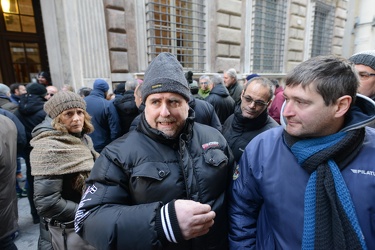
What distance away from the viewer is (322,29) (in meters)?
10.9

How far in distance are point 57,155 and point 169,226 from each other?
1.14 metres

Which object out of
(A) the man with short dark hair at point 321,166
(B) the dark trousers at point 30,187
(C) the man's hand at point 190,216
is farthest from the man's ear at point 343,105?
(B) the dark trousers at point 30,187

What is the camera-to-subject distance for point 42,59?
6816mm

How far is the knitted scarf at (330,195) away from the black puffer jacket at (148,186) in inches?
16.5

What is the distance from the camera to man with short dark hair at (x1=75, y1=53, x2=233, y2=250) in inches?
36.0

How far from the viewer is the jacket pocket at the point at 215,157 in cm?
119

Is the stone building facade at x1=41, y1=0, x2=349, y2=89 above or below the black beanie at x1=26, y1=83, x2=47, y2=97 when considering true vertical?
above

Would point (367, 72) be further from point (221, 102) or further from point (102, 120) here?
point (102, 120)

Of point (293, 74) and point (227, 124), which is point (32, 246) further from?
point (293, 74)

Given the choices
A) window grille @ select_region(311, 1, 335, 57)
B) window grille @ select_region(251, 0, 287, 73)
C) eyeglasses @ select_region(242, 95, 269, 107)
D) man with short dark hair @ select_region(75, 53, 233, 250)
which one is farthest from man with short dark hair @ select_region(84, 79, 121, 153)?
window grille @ select_region(311, 1, 335, 57)

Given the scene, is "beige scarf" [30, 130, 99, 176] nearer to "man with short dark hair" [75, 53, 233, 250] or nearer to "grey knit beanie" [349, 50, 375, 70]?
"man with short dark hair" [75, 53, 233, 250]

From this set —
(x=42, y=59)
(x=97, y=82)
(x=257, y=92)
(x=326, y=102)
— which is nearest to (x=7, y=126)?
(x=97, y=82)

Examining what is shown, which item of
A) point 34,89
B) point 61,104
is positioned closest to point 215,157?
point 61,104

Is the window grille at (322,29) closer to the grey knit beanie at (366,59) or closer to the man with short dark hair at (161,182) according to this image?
the grey knit beanie at (366,59)
